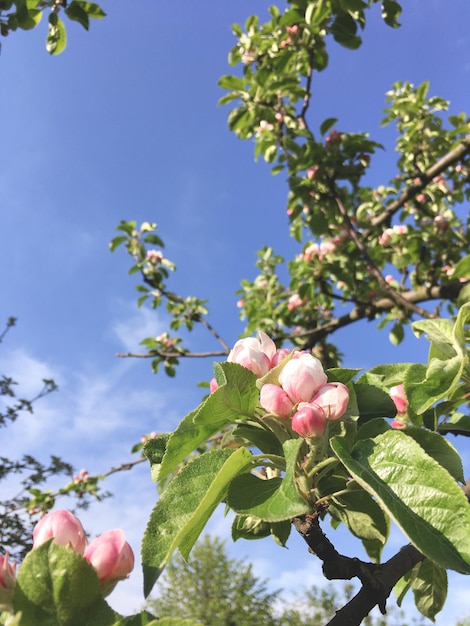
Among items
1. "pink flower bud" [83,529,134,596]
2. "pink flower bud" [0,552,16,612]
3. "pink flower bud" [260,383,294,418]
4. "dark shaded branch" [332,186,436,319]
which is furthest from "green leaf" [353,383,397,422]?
"dark shaded branch" [332,186,436,319]

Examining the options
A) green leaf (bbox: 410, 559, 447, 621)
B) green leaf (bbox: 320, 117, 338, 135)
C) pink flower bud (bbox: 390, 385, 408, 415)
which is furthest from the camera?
green leaf (bbox: 320, 117, 338, 135)

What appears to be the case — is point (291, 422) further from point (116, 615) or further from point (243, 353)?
point (116, 615)

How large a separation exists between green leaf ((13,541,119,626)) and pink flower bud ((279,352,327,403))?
36 centimetres

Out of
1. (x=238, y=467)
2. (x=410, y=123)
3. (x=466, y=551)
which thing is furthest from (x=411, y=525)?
(x=410, y=123)

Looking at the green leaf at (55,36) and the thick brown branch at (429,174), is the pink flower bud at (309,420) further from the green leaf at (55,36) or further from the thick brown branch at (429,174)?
the thick brown branch at (429,174)

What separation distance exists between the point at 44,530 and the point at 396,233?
394 cm

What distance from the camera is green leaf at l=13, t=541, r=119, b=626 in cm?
52

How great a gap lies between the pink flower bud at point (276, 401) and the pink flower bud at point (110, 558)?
0.86 feet

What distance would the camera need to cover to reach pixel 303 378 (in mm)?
758

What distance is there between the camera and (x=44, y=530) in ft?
1.99

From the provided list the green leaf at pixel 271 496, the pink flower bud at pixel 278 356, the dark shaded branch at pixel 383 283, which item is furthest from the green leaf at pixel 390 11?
the green leaf at pixel 271 496

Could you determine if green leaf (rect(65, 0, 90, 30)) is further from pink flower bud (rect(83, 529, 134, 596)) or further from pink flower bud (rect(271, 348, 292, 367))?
pink flower bud (rect(83, 529, 134, 596))

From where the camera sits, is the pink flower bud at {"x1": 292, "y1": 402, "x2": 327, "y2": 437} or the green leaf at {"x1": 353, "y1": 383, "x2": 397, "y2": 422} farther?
the green leaf at {"x1": 353, "y1": 383, "x2": 397, "y2": 422}

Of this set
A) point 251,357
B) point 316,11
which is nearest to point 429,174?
point 316,11
